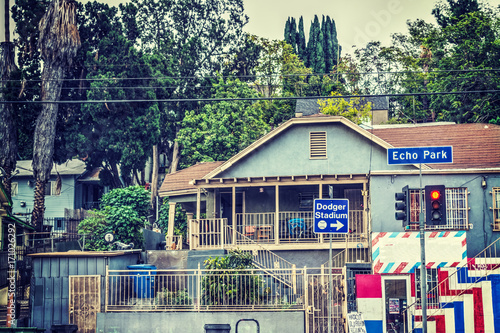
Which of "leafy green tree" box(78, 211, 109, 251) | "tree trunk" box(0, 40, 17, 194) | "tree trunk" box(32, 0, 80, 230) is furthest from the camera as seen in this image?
"tree trunk" box(0, 40, 17, 194)

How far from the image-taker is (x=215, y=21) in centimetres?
5444

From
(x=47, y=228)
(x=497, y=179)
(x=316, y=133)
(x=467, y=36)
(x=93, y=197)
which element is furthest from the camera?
(x=93, y=197)

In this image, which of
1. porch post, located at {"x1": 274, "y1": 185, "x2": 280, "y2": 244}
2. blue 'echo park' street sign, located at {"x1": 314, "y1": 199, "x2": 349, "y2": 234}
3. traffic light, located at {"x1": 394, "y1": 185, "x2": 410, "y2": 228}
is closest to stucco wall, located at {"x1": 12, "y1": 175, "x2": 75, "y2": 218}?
porch post, located at {"x1": 274, "y1": 185, "x2": 280, "y2": 244}

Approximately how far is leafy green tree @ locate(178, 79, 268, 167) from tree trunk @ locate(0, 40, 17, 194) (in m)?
10.3

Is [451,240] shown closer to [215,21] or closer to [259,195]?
[259,195]

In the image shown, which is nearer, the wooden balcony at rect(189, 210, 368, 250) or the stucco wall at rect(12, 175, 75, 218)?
the wooden balcony at rect(189, 210, 368, 250)

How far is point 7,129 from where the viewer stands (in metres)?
39.6

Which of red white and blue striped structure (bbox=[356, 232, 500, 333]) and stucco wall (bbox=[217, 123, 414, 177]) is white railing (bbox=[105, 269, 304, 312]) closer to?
red white and blue striped structure (bbox=[356, 232, 500, 333])

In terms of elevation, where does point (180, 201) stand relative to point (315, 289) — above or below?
above

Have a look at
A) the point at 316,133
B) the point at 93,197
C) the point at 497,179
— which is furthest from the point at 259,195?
the point at 93,197

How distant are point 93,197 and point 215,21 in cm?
1689

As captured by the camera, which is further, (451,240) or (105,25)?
(105,25)

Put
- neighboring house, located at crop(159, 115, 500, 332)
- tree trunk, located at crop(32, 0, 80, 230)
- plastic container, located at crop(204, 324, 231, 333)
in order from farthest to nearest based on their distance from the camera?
tree trunk, located at crop(32, 0, 80, 230) < neighboring house, located at crop(159, 115, 500, 332) < plastic container, located at crop(204, 324, 231, 333)

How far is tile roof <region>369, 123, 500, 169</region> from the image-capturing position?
27.1 meters
